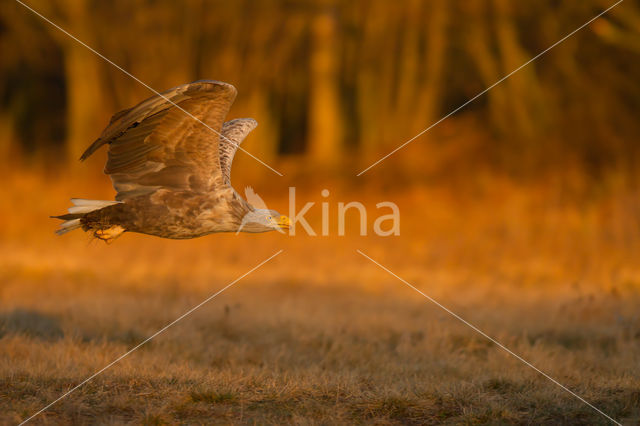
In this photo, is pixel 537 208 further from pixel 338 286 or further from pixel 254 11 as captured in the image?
pixel 254 11

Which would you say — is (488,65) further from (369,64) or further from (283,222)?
(283,222)

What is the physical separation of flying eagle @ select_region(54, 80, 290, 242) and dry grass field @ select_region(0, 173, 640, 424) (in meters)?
1.29

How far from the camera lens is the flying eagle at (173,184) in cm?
620

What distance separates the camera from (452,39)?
70.8 ft

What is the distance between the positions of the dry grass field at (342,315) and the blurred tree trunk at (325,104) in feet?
6.63

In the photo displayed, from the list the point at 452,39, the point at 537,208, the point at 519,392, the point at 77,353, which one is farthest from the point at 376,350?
the point at 452,39

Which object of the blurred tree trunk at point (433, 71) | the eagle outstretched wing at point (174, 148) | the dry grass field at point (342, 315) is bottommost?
the dry grass field at point (342, 315)

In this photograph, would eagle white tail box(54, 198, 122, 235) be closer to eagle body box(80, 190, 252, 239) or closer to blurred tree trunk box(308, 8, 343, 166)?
eagle body box(80, 190, 252, 239)

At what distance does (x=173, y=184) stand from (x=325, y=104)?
44.4 ft

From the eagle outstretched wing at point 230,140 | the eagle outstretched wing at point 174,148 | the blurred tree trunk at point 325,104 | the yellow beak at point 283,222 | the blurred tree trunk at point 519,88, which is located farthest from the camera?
the blurred tree trunk at point 519,88

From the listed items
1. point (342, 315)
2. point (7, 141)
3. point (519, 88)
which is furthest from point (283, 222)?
point (7, 141)

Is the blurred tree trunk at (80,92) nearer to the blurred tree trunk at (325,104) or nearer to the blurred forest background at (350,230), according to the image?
the blurred forest background at (350,230)

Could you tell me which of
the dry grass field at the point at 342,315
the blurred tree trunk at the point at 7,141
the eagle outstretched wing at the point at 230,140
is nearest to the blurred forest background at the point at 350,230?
the dry grass field at the point at 342,315

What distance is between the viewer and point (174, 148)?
633 centimetres
